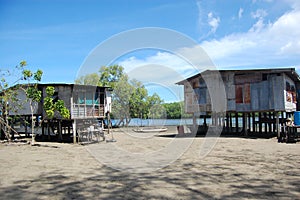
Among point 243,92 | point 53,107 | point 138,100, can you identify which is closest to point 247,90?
point 243,92

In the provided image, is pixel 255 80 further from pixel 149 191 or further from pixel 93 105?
pixel 149 191

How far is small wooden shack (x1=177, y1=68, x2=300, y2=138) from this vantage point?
21.6m

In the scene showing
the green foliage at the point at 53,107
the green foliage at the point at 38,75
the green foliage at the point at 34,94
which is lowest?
the green foliage at the point at 53,107

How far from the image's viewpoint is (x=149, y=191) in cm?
762

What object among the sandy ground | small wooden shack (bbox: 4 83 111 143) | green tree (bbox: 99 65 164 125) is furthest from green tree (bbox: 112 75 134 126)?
the sandy ground

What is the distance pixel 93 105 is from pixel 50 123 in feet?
13.7

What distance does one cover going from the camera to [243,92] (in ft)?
75.8

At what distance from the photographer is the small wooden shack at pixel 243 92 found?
21.6 meters

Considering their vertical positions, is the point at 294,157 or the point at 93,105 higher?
the point at 93,105

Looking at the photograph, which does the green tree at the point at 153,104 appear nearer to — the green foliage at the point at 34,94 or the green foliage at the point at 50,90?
the green foliage at the point at 50,90

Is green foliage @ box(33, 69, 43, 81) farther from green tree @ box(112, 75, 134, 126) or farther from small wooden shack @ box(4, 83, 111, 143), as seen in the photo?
green tree @ box(112, 75, 134, 126)

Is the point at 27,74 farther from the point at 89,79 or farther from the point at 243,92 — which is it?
the point at 89,79

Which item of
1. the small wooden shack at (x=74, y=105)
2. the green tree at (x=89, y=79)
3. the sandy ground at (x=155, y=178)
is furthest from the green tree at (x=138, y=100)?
the sandy ground at (x=155, y=178)

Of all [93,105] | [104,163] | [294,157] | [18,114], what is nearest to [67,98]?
[93,105]
